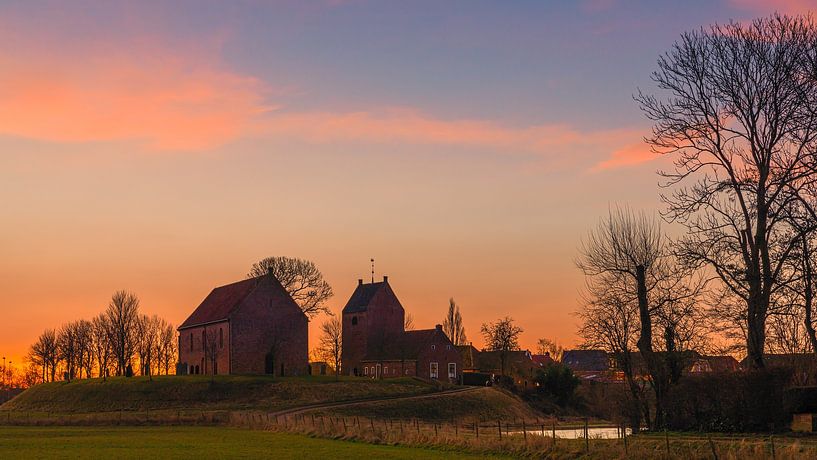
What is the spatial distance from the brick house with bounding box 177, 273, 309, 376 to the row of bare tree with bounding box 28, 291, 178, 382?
21311 millimetres

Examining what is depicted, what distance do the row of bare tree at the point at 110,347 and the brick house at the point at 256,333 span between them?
21.3 metres

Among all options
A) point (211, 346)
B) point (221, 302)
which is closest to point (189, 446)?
point (211, 346)

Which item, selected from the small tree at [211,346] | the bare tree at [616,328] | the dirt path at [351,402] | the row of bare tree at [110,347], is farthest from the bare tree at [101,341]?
the bare tree at [616,328]

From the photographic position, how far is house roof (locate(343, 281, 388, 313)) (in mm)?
114250

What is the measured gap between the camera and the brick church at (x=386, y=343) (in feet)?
344

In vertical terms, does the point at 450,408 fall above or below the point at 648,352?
below

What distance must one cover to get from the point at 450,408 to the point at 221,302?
37.5 m

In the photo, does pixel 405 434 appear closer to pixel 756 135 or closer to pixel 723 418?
pixel 723 418

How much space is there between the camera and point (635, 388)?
43125 mm

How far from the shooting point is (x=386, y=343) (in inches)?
4358

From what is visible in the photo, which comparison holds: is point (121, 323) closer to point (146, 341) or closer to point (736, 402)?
point (146, 341)

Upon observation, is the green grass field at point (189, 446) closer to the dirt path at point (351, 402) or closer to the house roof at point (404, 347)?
the dirt path at point (351, 402)

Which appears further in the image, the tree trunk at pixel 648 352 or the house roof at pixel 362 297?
the house roof at pixel 362 297

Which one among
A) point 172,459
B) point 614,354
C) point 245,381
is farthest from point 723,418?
point 245,381
